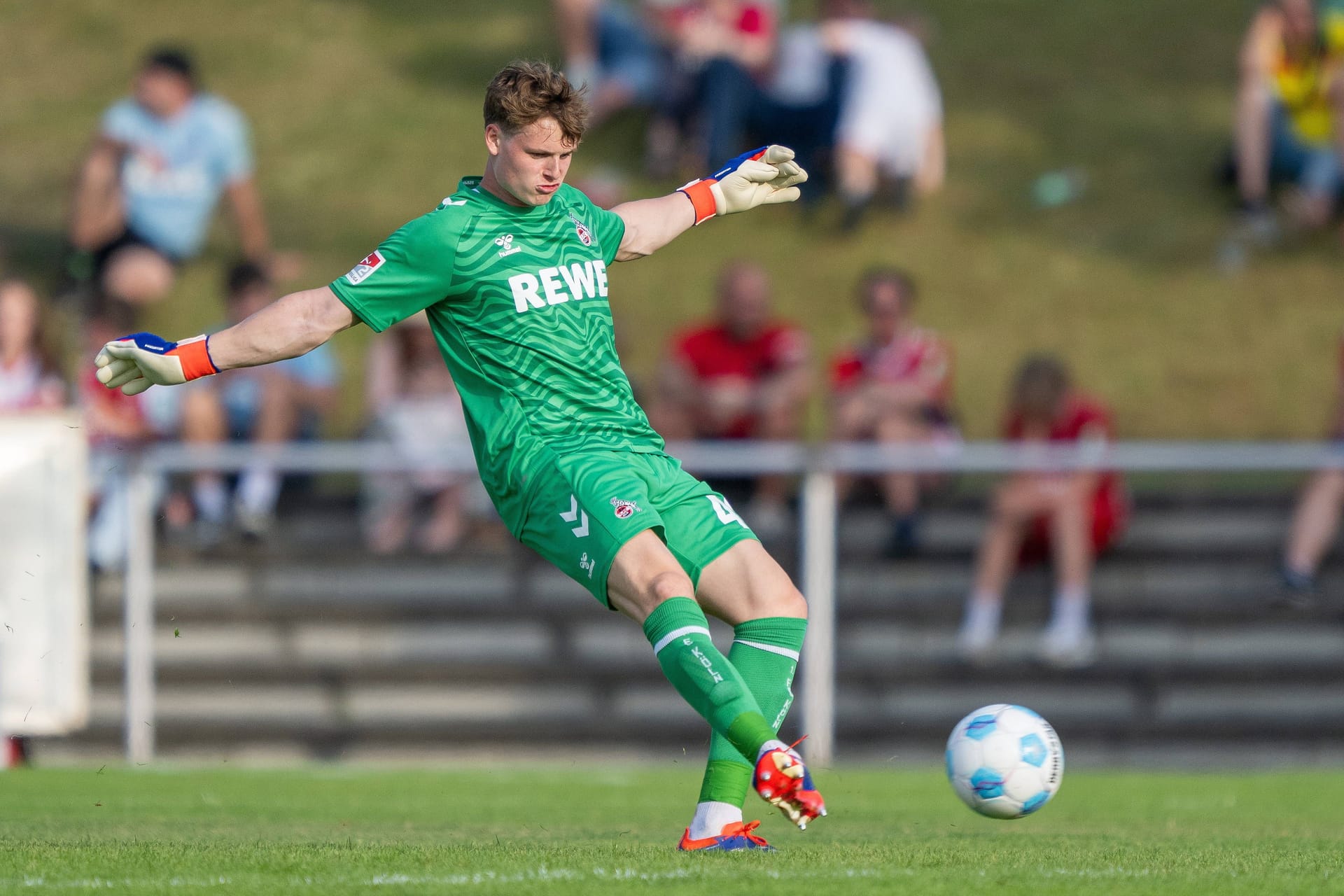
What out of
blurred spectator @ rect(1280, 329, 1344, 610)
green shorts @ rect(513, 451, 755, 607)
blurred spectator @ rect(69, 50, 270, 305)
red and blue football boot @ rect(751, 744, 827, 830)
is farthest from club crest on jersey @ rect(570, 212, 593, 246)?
blurred spectator @ rect(69, 50, 270, 305)

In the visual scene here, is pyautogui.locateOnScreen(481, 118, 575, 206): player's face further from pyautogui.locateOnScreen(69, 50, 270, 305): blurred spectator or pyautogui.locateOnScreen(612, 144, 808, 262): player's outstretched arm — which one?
pyautogui.locateOnScreen(69, 50, 270, 305): blurred spectator

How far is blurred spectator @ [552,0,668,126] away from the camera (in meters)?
16.0

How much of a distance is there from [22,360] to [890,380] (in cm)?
543

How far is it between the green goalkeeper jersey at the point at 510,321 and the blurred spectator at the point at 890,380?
20.3 ft

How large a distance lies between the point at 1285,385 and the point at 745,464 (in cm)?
536

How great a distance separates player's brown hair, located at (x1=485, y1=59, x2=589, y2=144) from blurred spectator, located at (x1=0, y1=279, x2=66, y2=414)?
6938mm

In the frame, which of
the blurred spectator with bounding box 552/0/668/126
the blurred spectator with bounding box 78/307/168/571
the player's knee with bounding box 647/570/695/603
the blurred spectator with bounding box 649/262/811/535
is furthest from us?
the blurred spectator with bounding box 552/0/668/126

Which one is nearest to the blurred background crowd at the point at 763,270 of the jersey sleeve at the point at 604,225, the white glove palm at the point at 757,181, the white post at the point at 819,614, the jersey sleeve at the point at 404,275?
the white post at the point at 819,614

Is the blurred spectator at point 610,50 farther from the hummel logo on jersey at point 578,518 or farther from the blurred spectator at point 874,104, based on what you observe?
the hummel logo on jersey at point 578,518

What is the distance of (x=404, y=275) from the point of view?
5.54 meters

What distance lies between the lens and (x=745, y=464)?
36.4ft

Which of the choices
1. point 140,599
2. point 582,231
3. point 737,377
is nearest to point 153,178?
point 140,599

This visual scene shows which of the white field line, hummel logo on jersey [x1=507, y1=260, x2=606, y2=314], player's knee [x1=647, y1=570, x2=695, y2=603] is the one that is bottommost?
the white field line

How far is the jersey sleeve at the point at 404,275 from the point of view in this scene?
217 inches
